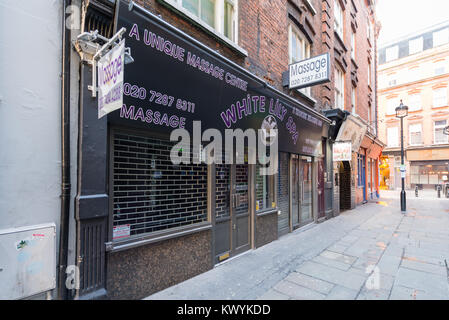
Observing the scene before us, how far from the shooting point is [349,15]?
13266mm

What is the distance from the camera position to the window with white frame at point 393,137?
29.6 metres

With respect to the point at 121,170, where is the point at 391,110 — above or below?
above

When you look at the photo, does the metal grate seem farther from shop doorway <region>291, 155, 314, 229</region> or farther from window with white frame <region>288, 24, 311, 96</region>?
window with white frame <region>288, 24, 311, 96</region>

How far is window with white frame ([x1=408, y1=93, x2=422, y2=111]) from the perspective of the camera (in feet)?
93.4

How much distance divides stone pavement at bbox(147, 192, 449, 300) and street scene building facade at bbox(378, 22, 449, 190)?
2197 cm

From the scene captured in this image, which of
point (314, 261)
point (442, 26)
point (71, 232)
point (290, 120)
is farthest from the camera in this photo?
point (442, 26)

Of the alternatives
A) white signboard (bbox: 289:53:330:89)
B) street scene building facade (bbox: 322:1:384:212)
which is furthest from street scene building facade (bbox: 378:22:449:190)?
white signboard (bbox: 289:53:330:89)

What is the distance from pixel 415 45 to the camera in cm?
3167

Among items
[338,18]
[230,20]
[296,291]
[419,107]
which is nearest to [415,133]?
[419,107]

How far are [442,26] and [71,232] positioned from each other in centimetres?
4275

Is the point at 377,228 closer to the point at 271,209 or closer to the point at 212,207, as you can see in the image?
the point at 271,209

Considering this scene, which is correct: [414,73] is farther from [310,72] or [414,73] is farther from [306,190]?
[310,72]

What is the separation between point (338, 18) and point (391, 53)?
2865 cm
